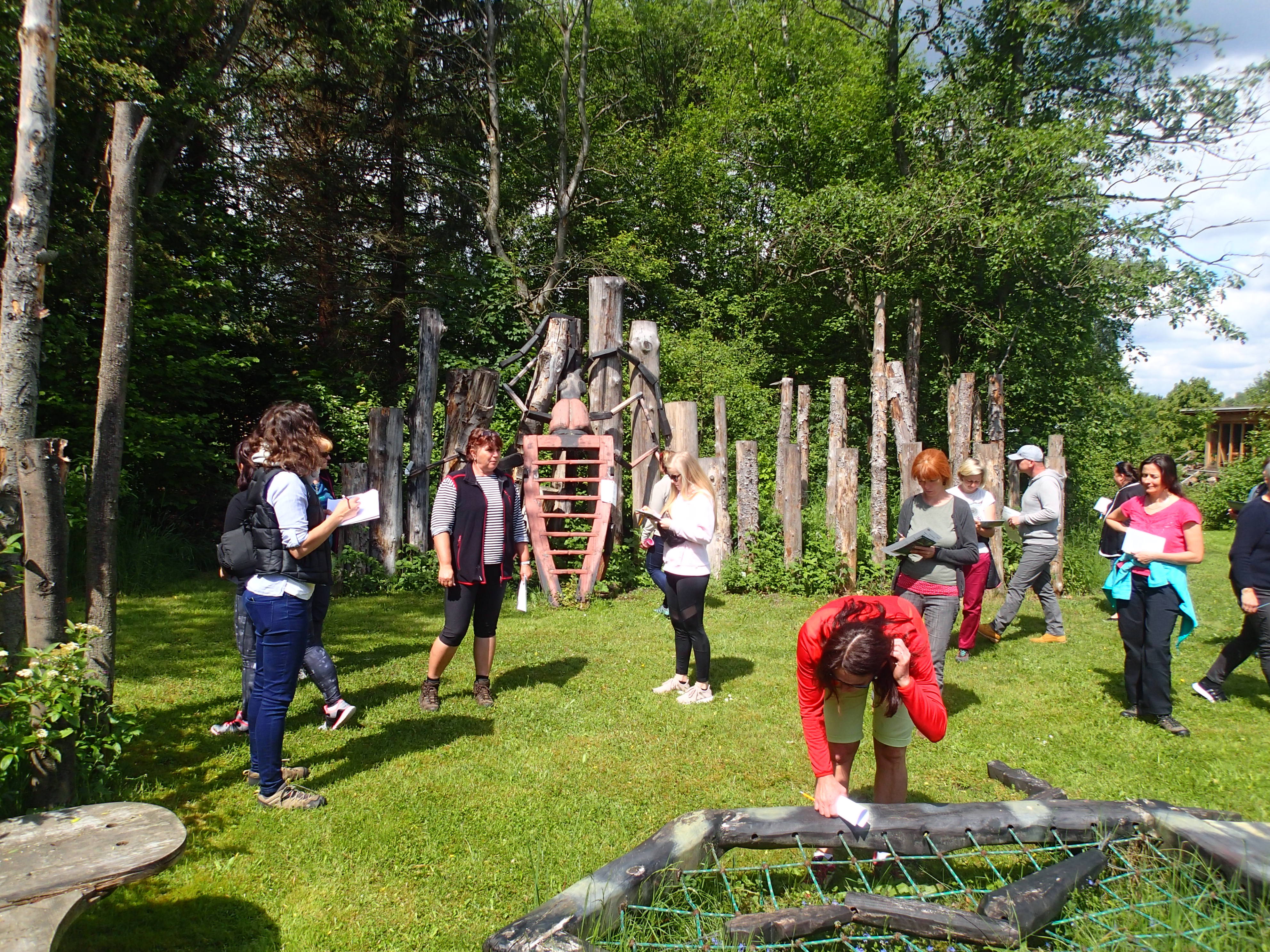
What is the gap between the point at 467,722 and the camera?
5262 mm

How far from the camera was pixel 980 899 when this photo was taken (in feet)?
10.2

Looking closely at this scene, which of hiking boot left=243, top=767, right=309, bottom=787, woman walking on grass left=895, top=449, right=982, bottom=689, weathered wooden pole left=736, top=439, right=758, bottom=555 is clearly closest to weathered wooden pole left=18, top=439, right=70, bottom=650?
hiking boot left=243, top=767, right=309, bottom=787

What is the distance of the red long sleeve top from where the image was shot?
298 centimetres

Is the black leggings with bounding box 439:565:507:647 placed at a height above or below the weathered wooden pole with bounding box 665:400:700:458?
below

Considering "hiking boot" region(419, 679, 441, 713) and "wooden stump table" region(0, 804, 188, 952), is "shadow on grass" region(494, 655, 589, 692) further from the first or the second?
"wooden stump table" region(0, 804, 188, 952)

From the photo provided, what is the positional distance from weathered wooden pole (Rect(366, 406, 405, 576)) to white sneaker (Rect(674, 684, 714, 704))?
189 inches

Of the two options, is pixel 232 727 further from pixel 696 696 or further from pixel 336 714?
pixel 696 696

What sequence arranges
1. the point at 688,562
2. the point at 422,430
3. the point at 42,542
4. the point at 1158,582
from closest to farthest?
the point at 42,542 < the point at 1158,582 < the point at 688,562 < the point at 422,430

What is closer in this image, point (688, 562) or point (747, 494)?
point (688, 562)

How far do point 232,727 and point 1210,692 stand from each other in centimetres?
668

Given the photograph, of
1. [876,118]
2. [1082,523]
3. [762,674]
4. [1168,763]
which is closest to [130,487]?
[762,674]

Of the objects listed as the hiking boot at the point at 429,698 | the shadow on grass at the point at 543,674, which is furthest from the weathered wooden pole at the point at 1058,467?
the hiking boot at the point at 429,698

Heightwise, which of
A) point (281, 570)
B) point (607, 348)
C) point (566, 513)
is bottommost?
point (566, 513)

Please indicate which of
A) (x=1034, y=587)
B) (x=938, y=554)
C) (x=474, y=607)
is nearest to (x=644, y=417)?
(x=1034, y=587)
